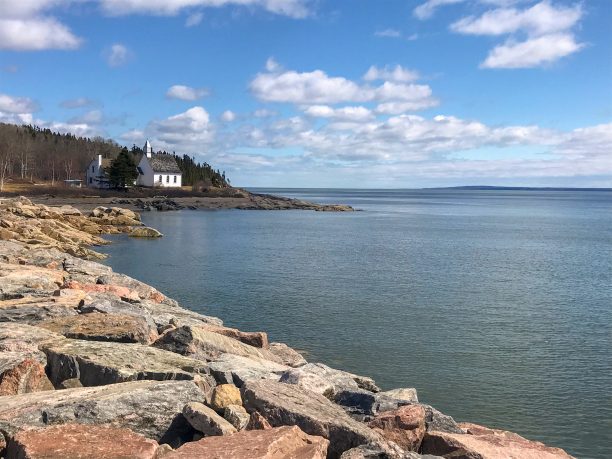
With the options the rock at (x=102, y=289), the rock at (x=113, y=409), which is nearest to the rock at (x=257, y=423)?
the rock at (x=113, y=409)

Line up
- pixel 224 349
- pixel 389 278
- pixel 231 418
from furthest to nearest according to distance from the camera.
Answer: pixel 389 278
pixel 224 349
pixel 231 418

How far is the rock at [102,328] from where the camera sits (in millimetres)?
11625

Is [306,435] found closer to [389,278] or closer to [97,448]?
[97,448]

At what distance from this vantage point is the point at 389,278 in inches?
1304

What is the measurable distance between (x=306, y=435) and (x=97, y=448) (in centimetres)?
255

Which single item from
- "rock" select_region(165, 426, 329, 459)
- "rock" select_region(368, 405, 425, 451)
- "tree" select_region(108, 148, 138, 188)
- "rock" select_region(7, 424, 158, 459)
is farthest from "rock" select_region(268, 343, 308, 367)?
"tree" select_region(108, 148, 138, 188)

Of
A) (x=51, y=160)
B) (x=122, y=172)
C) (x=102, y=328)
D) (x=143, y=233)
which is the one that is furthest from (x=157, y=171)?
(x=102, y=328)

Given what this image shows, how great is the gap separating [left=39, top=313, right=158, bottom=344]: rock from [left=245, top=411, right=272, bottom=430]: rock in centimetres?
454

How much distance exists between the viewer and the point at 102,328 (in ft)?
39.2

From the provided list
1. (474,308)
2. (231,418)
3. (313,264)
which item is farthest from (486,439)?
(313,264)

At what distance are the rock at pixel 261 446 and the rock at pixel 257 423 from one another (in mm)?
393

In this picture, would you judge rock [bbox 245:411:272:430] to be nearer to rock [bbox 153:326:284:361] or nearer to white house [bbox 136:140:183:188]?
rock [bbox 153:326:284:361]

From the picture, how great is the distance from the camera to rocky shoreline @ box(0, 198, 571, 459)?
285 inches

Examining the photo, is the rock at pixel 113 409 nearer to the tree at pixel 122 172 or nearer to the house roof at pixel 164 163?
the tree at pixel 122 172
